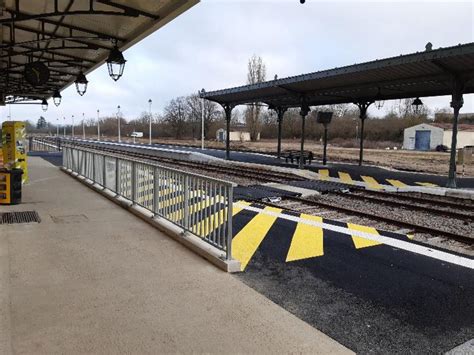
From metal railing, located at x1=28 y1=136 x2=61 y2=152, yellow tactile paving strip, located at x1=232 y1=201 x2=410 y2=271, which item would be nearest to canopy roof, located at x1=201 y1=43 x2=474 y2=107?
yellow tactile paving strip, located at x1=232 y1=201 x2=410 y2=271

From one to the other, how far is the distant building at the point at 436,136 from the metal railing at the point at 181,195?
179 feet

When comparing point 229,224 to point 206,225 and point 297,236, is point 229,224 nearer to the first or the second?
point 206,225

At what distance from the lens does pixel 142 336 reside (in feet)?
10.5

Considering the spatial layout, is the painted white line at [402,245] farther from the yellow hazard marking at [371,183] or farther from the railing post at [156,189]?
the yellow hazard marking at [371,183]

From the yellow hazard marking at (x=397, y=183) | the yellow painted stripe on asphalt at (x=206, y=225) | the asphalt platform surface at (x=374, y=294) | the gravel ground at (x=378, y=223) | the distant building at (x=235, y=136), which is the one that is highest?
the distant building at (x=235, y=136)

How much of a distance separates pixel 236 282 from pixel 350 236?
321cm

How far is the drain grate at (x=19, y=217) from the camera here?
7.15 metres

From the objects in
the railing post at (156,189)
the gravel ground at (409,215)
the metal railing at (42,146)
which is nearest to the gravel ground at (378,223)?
the gravel ground at (409,215)

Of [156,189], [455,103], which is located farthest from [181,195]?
[455,103]

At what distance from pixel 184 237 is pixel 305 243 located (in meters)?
1.93

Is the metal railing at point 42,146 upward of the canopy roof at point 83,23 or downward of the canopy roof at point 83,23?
downward

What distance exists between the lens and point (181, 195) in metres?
6.17

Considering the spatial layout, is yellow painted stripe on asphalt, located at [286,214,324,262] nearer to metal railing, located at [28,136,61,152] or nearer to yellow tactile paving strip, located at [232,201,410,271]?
yellow tactile paving strip, located at [232,201,410,271]

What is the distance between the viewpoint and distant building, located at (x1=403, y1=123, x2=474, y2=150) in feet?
180
